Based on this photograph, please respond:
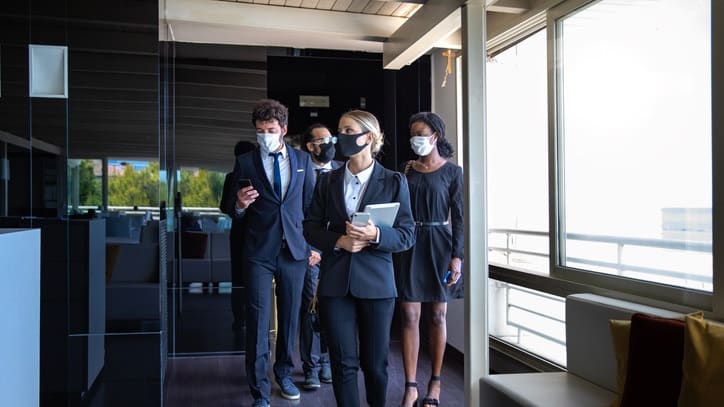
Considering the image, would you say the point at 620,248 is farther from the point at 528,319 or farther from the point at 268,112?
the point at 268,112

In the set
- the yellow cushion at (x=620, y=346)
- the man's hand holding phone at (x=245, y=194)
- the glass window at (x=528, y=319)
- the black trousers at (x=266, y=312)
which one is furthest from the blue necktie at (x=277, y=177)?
the yellow cushion at (x=620, y=346)

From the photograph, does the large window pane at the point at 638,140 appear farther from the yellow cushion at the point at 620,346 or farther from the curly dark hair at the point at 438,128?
the curly dark hair at the point at 438,128

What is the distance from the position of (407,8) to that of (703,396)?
10.9 feet

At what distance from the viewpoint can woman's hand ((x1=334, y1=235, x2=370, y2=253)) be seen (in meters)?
2.66

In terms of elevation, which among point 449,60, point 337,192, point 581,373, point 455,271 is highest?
point 449,60

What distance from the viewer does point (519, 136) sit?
11.1 feet

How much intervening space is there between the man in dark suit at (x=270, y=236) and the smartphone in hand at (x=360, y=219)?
37.0 inches

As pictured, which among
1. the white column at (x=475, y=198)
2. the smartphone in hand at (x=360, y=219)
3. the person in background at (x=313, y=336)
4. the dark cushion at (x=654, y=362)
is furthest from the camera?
the person in background at (x=313, y=336)

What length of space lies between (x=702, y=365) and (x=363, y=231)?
1308mm

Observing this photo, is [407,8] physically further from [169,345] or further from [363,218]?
[169,345]

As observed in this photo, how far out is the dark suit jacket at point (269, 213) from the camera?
3449 mm

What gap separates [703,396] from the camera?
1.78m

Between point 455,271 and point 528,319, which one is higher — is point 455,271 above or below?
above

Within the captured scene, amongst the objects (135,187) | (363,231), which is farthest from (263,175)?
(363,231)
